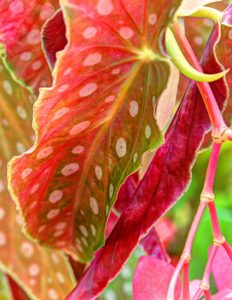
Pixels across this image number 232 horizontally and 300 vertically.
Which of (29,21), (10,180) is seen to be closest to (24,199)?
(10,180)

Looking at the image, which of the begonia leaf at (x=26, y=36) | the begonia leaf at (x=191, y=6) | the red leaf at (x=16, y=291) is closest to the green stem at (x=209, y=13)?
the begonia leaf at (x=191, y=6)

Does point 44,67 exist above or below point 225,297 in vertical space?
above

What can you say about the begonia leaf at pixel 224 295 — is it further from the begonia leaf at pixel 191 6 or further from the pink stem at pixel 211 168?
the begonia leaf at pixel 191 6

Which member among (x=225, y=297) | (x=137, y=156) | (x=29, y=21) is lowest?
(x=225, y=297)

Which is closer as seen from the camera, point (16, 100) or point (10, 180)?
point (10, 180)

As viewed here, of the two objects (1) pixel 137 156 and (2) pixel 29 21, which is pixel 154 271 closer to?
(1) pixel 137 156

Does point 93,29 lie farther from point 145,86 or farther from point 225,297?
point 225,297
